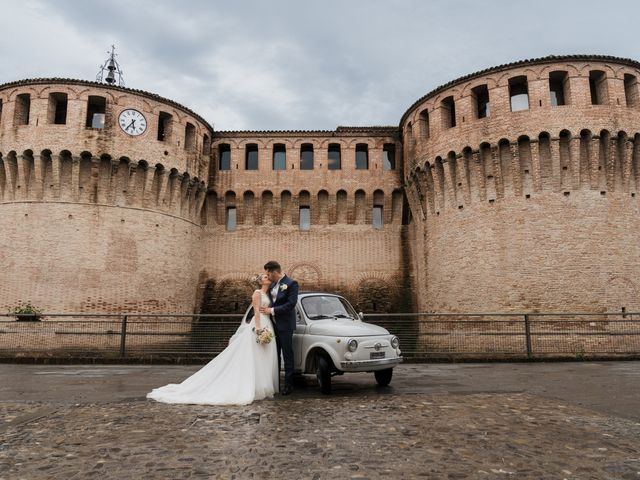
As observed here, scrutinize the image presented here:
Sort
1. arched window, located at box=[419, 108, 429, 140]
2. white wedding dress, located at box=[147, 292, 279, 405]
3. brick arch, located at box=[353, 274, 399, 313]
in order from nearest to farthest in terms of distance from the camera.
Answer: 1. white wedding dress, located at box=[147, 292, 279, 405]
2. arched window, located at box=[419, 108, 429, 140]
3. brick arch, located at box=[353, 274, 399, 313]

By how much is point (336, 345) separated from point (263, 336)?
1.12 meters

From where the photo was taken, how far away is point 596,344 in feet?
51.9

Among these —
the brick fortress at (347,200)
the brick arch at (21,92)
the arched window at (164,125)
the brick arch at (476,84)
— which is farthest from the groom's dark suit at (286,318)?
the brick arch at (21,92)

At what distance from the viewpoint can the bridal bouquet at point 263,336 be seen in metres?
6.55

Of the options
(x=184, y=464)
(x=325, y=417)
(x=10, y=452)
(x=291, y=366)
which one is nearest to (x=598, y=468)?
(x=325, y=417)

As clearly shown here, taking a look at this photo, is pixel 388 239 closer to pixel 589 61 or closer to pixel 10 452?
pixel 589 61

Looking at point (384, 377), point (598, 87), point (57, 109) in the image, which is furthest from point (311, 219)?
point (384, 377)

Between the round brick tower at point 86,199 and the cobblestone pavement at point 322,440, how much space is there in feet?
46.5

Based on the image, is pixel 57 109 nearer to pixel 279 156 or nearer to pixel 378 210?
pixel 279 156

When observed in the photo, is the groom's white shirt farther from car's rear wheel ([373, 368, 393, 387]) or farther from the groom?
car's rear wheel ([373, 368, 393, 387])

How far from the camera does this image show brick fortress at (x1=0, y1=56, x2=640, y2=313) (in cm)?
1748

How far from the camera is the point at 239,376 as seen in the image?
→ 631 centimetres

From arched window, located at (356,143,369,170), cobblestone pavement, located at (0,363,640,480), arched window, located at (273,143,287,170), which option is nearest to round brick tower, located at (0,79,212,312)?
arched window, located at (273,143,287,170)

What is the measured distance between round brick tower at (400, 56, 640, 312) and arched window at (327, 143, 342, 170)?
6.61m
